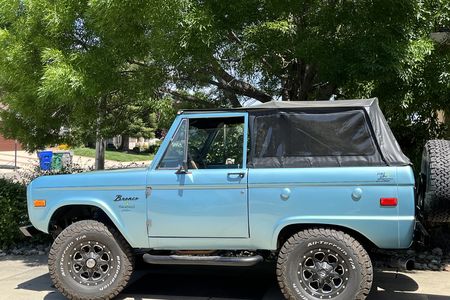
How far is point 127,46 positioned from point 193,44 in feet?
3.56

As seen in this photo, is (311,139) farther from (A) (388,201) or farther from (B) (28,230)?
(B) (28,230)

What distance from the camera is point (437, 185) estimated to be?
4832 millimetres

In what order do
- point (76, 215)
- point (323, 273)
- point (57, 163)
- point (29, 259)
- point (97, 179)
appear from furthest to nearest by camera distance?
point (57, 163), point (29, 259), point (76, 215), point (97, 179), point (323, 273)

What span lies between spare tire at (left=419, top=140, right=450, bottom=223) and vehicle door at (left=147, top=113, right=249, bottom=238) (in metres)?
1.74

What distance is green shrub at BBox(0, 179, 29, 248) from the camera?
8.16 meters

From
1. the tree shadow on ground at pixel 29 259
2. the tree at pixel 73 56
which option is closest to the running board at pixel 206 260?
the tree at pixel 73 56

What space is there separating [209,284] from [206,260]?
1185 mm

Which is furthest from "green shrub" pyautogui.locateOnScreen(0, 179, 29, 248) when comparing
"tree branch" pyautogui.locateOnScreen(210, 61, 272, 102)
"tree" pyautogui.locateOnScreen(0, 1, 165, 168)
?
"tree branch" pyautogui.locateOnScreen(210, 61, 272, 102)

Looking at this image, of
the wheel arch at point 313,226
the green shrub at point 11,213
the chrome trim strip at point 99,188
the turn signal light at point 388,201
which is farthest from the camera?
the green shrub at point 11,213

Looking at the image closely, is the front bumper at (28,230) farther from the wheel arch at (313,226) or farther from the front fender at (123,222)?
the wheel arch at (313,226)

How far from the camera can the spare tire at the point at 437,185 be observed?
4809 mm

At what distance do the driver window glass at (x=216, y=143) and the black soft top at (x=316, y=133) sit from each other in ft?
0.86

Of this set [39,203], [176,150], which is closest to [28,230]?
[39,203]

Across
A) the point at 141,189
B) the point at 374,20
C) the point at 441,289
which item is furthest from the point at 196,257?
Result: the point at 374,20
